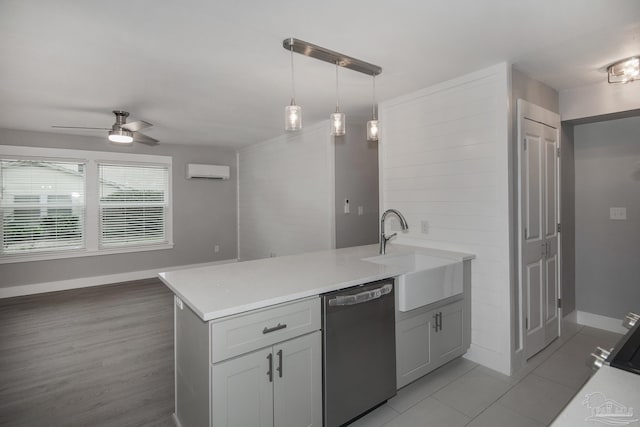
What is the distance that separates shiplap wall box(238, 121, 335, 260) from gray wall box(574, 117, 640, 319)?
2.76 metres

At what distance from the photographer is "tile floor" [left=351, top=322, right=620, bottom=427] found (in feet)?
6.66

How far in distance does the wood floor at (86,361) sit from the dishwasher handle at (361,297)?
4.46 feet

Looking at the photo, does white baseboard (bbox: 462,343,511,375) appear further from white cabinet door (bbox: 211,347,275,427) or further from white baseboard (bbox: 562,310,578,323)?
white cabinet door (bbox: 211,347,275,427)

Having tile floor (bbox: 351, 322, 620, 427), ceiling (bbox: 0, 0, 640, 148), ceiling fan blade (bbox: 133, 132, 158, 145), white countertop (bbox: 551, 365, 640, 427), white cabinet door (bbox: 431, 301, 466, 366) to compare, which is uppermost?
ceiling (bbox: 0, 0, 640, 148)

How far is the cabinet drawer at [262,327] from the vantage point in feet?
4.77

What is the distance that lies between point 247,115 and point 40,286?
414cm

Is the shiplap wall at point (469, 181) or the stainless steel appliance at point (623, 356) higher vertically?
the shiplap wall at point (469, 181)

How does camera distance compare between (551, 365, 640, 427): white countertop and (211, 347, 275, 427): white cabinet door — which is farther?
(211, 347, 275, 427): white cabinet door

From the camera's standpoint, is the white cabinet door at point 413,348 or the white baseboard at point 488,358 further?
the white baseboard at point 488,358

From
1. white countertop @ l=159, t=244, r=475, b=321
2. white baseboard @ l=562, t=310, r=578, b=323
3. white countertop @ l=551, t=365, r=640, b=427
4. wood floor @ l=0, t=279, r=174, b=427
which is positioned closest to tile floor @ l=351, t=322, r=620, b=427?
white baseboard @ l=562, t=310, r=578, b=323

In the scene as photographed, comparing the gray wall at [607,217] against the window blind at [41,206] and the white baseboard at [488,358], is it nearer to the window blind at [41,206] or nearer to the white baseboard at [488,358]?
the white baseboard at [488,358]

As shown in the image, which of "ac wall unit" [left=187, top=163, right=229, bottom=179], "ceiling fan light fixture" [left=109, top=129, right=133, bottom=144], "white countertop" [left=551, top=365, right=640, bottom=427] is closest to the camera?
"white countertop" [left=551, top=365, right=640, bottom=427]

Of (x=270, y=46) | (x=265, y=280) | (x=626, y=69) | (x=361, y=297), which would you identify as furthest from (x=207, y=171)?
(x=626, y=69)

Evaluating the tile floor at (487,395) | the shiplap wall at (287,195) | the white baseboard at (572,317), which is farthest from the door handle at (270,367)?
the white baseboard at (572,317)
